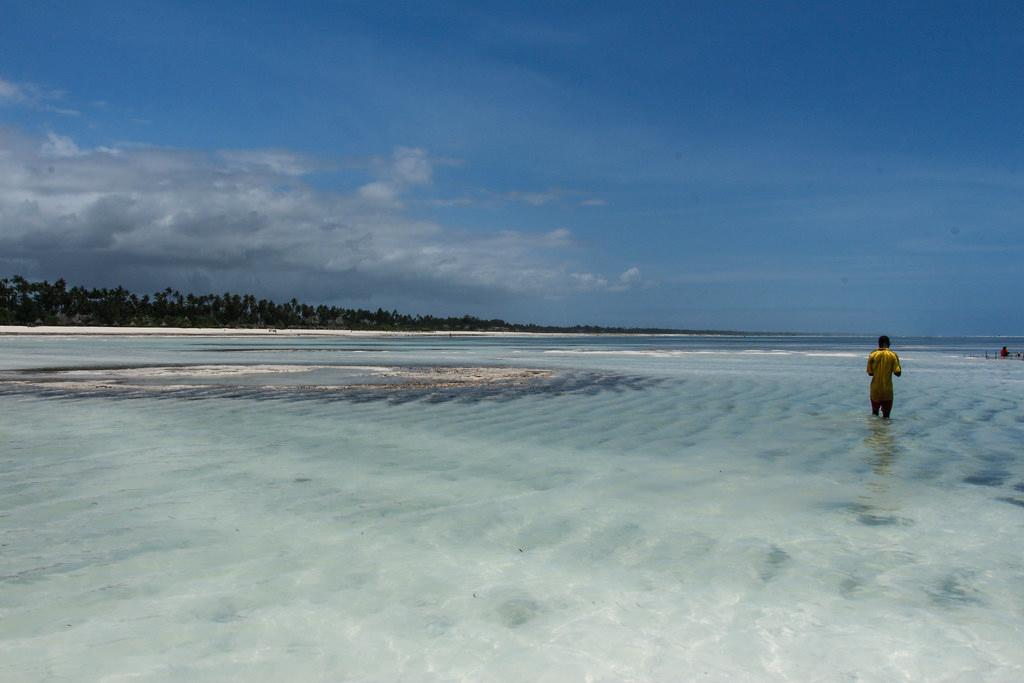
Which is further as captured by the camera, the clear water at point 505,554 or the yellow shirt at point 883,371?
the yellow shirt at point 883,371

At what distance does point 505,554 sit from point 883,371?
11717 mm

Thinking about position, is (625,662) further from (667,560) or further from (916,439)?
(916,439)

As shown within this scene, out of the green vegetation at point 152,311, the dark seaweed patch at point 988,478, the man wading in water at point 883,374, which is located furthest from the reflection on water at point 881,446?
the green vegetation at point 152,311

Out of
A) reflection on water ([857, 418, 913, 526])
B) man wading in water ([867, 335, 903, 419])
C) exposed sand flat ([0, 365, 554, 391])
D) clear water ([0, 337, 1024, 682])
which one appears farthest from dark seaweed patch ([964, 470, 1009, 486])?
exposed sand flat ([0, 365, 554, 391])

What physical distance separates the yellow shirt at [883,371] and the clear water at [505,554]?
1.86 meters

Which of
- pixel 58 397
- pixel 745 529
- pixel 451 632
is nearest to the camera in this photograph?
pixel 451 632

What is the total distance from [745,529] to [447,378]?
20329 millimetres

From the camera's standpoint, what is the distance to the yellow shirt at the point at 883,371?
610 inches

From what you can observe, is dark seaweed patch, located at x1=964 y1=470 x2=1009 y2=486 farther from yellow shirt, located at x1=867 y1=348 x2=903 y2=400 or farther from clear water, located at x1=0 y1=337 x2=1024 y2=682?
yellow shirt, located at x1=867 y1=348 x2=903 y2=400

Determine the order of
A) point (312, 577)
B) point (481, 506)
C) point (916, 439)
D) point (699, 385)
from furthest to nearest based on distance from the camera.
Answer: point (699, 385), point (916, 439), point (481, 506), point (312, 577)

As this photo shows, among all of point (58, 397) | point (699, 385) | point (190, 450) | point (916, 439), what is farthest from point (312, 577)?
point (699, 385)

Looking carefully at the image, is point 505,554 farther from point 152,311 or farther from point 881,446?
point 152,311

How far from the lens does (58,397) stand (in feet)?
62.2

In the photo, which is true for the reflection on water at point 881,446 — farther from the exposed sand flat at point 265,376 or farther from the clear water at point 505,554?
the exposed sand flat at point 265,376
